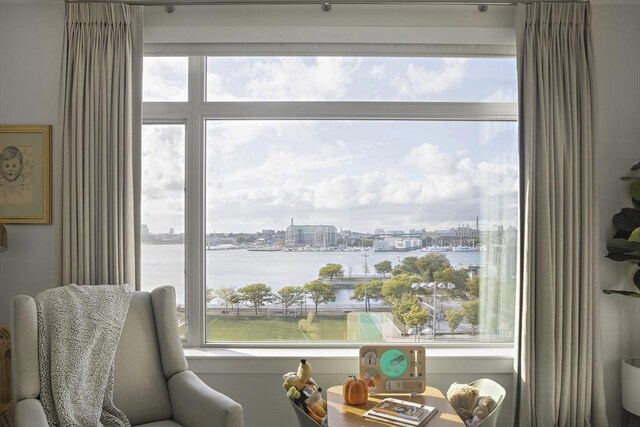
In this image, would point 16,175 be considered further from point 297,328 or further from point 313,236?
point 297,328

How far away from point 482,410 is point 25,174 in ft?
8.61

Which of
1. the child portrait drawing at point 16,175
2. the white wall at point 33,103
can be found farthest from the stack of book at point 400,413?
the child portrait drawing at point 16,175

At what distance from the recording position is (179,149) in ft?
9.52

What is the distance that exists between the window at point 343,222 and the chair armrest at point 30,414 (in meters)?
1.03

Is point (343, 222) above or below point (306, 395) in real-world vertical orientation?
above

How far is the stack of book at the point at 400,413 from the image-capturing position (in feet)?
6.51

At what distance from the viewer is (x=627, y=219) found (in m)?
2.65

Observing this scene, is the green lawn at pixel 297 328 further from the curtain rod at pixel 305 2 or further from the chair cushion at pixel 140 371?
the curtain rod at pixel 305 2

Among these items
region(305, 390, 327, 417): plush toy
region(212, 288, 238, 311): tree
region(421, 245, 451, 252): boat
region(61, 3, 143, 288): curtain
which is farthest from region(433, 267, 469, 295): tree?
region(61, 3, 143, 288): curtain

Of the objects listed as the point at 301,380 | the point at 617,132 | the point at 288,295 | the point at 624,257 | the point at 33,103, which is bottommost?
the point at 301,380

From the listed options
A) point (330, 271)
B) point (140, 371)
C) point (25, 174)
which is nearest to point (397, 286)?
point (330, 271)

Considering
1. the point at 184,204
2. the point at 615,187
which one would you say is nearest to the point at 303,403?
the point at 184,204

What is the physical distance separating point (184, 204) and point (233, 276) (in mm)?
502

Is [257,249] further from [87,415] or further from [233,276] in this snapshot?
[87,415]
